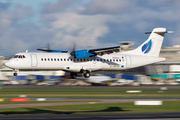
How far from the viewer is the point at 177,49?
75.4 metres

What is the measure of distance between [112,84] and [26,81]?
50.4ft

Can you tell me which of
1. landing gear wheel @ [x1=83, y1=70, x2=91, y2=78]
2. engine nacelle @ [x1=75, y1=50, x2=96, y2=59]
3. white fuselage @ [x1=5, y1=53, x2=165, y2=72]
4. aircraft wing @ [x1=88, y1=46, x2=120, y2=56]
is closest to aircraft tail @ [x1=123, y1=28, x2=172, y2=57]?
white fuselage @ [x1=5, y1=53, x2=165, y2=72]

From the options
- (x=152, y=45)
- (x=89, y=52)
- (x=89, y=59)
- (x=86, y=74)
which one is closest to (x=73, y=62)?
(x=89, y=59)

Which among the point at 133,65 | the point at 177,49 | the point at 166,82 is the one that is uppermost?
the point at 177,49

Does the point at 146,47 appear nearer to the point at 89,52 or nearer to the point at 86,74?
the point at 89,52

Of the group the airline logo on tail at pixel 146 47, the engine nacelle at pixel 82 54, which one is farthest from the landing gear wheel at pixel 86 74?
the airline logo on tail at pixel 146 47

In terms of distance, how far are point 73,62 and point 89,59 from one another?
235cm

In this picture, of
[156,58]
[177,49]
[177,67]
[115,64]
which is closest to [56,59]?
[115,64]

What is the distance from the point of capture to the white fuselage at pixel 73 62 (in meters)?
32.1

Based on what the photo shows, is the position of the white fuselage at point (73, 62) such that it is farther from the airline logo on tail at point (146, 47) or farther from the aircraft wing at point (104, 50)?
the aircraft wing at point (104, 50)

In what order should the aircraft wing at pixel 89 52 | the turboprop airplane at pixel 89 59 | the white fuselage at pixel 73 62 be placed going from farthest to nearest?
1. the aircraft wing at pixel 89 52
2. the turboprop airplane at pixel 89 59
3. the white fuselage at pixel 73 62

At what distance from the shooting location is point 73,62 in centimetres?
3362

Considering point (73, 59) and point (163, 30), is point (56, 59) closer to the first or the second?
point (73, 59)

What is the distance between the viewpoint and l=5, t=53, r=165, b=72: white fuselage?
3206 centimetres
